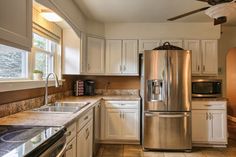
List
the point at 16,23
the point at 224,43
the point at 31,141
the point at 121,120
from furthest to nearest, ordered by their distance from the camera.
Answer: the point at 224,43 < the point at 121,120 < the point at 16,23 < the point at 31,141

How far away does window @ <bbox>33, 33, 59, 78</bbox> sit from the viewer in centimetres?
317

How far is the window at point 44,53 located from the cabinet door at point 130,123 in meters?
1.52

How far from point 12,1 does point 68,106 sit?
195 centimetres

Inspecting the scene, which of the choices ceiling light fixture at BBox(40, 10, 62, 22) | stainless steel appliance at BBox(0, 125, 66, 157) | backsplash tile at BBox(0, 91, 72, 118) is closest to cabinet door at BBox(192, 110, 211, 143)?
backsplash tile at BBox(0, 91, 72, 118)

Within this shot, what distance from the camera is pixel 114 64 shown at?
4.66 meters

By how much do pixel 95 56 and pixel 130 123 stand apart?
4.80 ft

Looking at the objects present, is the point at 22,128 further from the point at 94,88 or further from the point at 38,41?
the point at 94,88

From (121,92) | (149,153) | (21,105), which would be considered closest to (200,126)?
(149,153)

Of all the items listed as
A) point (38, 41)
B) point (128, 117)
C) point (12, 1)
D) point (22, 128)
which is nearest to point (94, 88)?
point (128, 117)

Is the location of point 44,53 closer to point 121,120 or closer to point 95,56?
point 95,56

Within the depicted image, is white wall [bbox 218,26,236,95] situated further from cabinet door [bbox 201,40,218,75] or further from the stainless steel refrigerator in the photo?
the stainless steel refrigerator

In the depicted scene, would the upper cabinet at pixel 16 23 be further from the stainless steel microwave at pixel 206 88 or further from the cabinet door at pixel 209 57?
the cabinet door at pixel 209 57

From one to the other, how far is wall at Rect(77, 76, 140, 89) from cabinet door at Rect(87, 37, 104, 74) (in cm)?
41

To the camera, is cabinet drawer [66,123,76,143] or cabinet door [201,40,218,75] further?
cabinet door [201,40,218,75]
